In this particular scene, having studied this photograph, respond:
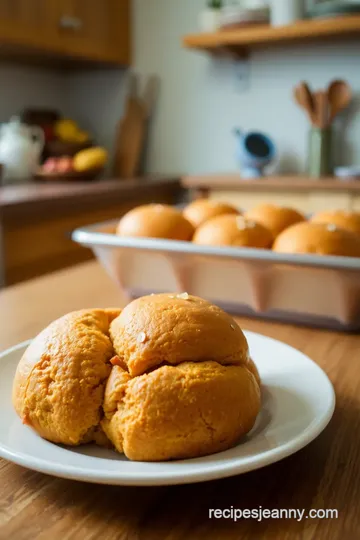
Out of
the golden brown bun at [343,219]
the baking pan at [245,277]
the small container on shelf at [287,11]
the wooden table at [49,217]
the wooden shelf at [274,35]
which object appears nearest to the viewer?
the baking pan at [245,277]

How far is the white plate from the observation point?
1.13 ft

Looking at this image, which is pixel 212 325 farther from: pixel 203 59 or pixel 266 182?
pixel 203 59

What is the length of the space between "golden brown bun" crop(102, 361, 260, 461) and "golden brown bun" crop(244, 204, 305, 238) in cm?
43

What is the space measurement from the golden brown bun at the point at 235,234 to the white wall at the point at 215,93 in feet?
5.80

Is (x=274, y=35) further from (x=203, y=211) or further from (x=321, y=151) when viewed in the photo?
(x=203, y=211)

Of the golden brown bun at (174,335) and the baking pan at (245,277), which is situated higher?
the golden brown bun at (174,335)

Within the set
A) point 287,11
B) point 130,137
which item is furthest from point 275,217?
point 130,137

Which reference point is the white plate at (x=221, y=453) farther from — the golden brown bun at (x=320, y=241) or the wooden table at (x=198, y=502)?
the golden brown bun at (x=320, y=241)

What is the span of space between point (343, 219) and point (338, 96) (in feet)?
5.37

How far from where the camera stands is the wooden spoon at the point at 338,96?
2236 mm

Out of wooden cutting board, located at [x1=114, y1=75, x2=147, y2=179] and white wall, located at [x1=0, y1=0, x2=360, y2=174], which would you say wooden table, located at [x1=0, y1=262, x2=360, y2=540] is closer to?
white wall, located at [x1=0, y1=0, x2=360, y2=174]

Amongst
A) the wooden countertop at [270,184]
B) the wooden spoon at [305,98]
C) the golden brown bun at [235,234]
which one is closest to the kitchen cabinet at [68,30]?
the wooden countertop at [270,184]

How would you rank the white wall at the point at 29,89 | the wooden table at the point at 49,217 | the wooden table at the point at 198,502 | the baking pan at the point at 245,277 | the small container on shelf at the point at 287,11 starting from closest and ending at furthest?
the wooden table at the point at 198,502
the baking pan at the point at 245,277
the wooden table at the point at 49,217
the small container on shelf at the point at 287,11
the white wall at the point at 29,89

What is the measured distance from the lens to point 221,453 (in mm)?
381
